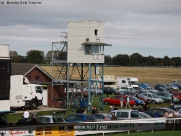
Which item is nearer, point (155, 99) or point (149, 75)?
point (155, 99)

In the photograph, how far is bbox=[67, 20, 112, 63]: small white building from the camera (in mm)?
43938

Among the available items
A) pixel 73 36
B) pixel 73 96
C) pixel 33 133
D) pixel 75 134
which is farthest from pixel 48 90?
pixel 33 133

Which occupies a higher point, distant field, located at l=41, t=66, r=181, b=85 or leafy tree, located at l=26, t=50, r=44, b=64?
leafy tree, located at l=26, t=50, r=44, b=64

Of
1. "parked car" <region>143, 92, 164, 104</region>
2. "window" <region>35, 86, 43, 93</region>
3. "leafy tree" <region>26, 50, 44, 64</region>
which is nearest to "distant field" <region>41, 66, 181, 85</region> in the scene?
"leafy tree" <region>26, 50, 44, 64</region>

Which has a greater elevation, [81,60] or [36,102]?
[81,60]

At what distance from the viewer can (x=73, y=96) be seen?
1789 inches

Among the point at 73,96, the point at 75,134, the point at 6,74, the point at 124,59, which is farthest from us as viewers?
the point at 124,59

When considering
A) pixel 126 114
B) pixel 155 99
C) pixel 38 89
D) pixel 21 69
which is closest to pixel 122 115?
pixel 126 114

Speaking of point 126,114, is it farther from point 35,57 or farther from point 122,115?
point 35,57

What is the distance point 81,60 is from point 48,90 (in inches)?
189

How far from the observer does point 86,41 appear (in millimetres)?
44344

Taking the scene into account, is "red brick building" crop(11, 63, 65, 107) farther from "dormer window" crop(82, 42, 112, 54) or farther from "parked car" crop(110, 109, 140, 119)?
"parked car" crop(110, 109, 140, 119)

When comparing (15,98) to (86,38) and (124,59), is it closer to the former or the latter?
(86,38)

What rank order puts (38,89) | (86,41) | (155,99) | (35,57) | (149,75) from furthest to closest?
1. (149,75)
2. (35,57)
3. (155,99)
4. (86,41)
5. (38,89)
